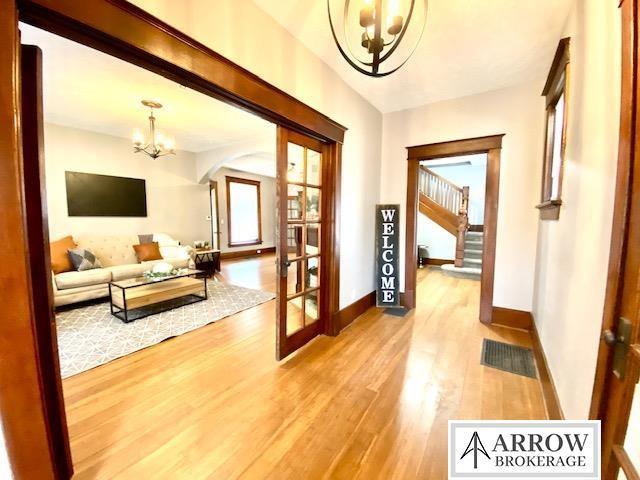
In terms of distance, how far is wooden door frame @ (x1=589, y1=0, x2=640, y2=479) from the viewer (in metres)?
0.70

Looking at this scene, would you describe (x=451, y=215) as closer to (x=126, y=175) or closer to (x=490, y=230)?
(x=490, y=230)

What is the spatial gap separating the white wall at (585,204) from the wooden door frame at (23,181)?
6.56 ft

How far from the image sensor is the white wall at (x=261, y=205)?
24.5 feet

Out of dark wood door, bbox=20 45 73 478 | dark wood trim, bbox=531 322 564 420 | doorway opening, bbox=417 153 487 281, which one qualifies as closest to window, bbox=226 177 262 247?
doorway opening, bbox=417 153 487 281

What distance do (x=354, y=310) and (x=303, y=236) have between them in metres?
1.32

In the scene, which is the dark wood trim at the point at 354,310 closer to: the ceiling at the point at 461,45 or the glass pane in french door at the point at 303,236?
the glass pane in french door at the point at 303,236

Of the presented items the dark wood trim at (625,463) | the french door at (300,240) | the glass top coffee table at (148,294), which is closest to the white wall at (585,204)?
the dark wood trim at (625,463)

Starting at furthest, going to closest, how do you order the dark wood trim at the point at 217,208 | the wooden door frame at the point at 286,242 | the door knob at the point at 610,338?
1. the dark wood trim at the point at 217,208
2. the wooden door frame at the point at 286,242
3. the door knob at the point at 610,338

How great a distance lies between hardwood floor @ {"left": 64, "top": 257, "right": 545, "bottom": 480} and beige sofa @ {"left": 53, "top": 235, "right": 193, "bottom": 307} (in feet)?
6.80

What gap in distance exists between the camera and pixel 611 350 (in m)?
0.77

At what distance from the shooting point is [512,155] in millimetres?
3004

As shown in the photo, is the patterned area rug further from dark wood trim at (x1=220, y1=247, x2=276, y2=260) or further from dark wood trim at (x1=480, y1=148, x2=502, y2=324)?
dark wood trim at (x1=220, y1=247, x2=276, y2=260)

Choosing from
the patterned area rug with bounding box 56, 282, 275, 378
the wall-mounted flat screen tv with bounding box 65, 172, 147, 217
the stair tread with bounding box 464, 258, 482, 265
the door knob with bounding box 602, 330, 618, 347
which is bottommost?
the patterned area rug with bounding box 56, 282, 275, 378

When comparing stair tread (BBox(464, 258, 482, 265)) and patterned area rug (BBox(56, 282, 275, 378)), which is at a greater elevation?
stair tread (BBox(464, 258, 482, 265))
